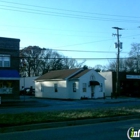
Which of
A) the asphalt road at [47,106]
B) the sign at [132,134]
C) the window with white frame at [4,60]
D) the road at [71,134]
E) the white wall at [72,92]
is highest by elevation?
the window with white frame at [4,60]

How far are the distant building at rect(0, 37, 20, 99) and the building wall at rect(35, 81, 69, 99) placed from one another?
29.0 ft

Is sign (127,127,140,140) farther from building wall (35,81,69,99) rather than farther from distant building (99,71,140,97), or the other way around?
distant building (99,71,140,97)

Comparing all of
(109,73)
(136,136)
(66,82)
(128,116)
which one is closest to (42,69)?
(109,73)

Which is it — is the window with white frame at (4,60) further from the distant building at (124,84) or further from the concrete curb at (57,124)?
the concrete curb at (57,124)

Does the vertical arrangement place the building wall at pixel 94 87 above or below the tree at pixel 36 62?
below

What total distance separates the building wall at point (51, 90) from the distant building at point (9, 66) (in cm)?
884

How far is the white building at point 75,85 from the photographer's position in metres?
44.9

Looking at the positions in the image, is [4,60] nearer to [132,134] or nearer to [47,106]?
[47,106]

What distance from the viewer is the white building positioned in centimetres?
4494

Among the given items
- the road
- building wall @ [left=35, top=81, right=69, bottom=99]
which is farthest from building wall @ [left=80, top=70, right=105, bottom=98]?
the road

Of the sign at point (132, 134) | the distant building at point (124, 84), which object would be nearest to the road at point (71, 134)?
the sign at point (132, 134)

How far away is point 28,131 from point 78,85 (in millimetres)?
32742

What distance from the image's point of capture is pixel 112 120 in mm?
15266

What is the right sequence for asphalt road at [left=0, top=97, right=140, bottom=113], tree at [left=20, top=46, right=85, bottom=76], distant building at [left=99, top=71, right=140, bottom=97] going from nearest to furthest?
1. asphalt road at [left=0, top=97, right=140, bottom=113]
2. distant building at [left=99, top=71, right=140, bottom=97]
3. tree at [left=20, top=46, right=85, bottom=76]
